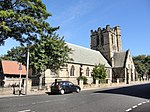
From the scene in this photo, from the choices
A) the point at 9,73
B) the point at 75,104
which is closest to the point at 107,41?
the point at 9,73

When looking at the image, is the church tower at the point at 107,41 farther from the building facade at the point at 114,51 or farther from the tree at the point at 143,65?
the tree at the point at 143,65

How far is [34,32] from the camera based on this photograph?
23.6 meters

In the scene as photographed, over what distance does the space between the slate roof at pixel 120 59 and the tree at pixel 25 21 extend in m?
48.1

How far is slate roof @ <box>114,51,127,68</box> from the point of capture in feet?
225

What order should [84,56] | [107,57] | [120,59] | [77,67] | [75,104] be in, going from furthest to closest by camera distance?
[107,57]
[120,59]
[84,56]
[77,67]
[75,104]

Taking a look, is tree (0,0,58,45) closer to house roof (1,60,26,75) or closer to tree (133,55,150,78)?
house roof (1,60,26,75)

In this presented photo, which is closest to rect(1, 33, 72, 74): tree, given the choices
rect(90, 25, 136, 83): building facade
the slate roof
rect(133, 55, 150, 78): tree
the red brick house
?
the red brick house

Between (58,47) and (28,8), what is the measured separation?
12184mm

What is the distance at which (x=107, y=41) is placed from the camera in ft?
233

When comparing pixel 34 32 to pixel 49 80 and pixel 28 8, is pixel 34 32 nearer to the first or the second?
pixel 28 8

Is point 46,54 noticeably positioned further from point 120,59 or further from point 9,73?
point 120,59

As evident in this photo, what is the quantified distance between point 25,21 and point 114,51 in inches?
2192

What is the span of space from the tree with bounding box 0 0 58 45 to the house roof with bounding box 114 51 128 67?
48.1 meters

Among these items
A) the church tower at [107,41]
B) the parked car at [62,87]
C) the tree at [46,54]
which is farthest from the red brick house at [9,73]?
the church tower at [107,41]
